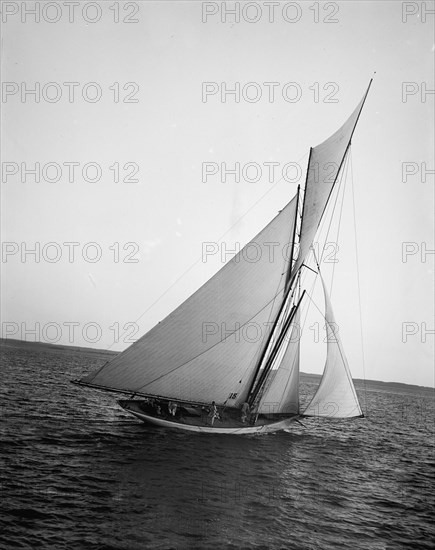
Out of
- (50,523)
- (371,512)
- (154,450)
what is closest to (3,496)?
(50,523)

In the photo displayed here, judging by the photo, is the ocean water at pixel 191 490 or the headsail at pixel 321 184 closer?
the ocean water at pixel 191 490

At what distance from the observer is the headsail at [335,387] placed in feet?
82.7

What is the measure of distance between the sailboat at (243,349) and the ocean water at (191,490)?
1668 millimetres

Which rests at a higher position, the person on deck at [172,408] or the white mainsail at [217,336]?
the white mainsail at [217,336]

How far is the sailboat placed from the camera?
71.4 feet

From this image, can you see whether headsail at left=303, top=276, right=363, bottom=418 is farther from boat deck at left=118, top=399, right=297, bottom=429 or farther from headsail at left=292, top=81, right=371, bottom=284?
headsail at left=292, top=81, right=371, bottom=284

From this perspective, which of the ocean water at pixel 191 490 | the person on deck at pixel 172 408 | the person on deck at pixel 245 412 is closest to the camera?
the ocean water at pixel 191 490

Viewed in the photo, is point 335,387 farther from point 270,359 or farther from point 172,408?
point 172,408

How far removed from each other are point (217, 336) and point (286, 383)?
7316mm

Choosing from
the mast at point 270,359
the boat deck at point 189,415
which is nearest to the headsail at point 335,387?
the mast at point 270,359

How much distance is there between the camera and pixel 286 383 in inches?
1040

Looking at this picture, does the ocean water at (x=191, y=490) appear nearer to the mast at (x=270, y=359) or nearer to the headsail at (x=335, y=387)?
the mast at (x=270, y=359)

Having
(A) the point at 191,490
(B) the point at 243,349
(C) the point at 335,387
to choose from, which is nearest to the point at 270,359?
(B) the point at 243,349

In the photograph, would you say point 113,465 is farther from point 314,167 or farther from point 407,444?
point 407,444
